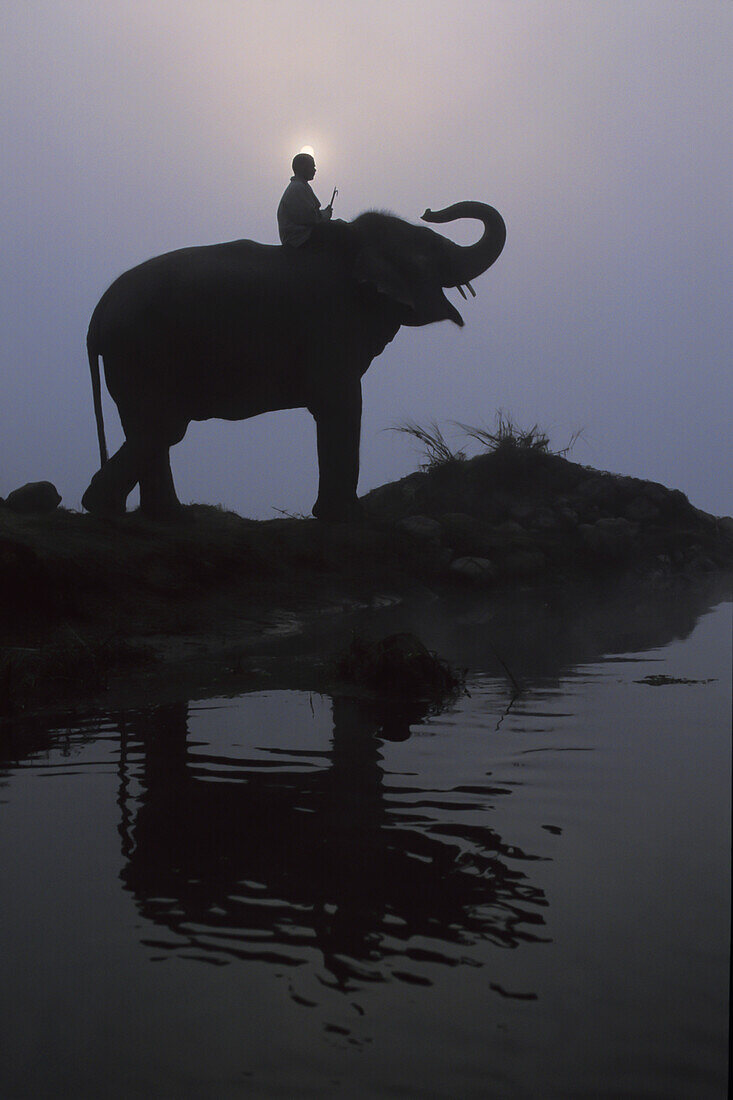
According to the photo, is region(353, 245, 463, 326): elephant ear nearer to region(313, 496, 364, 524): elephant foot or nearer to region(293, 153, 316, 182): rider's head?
region(293, 153, 316, 182): rider's head

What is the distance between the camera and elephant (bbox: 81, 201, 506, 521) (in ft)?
32.4

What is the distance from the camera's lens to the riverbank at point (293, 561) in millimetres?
6621

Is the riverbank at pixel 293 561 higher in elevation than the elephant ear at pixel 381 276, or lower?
lower

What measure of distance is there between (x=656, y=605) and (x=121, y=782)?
7.15 metres

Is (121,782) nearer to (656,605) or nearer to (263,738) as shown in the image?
(263,738)

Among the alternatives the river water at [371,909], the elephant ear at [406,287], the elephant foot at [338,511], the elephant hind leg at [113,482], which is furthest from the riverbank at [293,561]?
the elephant ear at [406,287]

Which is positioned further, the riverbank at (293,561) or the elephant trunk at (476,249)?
the elephant trunk at (476,249)

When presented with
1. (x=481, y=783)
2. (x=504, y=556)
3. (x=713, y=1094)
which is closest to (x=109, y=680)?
(x=481, y=783)

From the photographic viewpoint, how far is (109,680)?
5.63 metres

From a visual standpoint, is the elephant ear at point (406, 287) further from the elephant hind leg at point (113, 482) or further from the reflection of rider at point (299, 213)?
the elephant hind leg at point (113, 482)

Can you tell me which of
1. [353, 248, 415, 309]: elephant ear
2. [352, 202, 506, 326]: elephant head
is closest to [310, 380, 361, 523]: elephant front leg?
[353, 248, 415, 309]: elephant ear

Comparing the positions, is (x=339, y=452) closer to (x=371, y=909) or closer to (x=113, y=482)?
(x=113, y=482)

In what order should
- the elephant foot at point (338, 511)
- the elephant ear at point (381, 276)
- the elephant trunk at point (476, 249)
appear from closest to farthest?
the elephant ear at point (381, 276) < the elephant foot at point (338, 511) < the elephant trunk at point (476, 249)

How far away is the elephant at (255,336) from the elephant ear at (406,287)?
0.05ft
